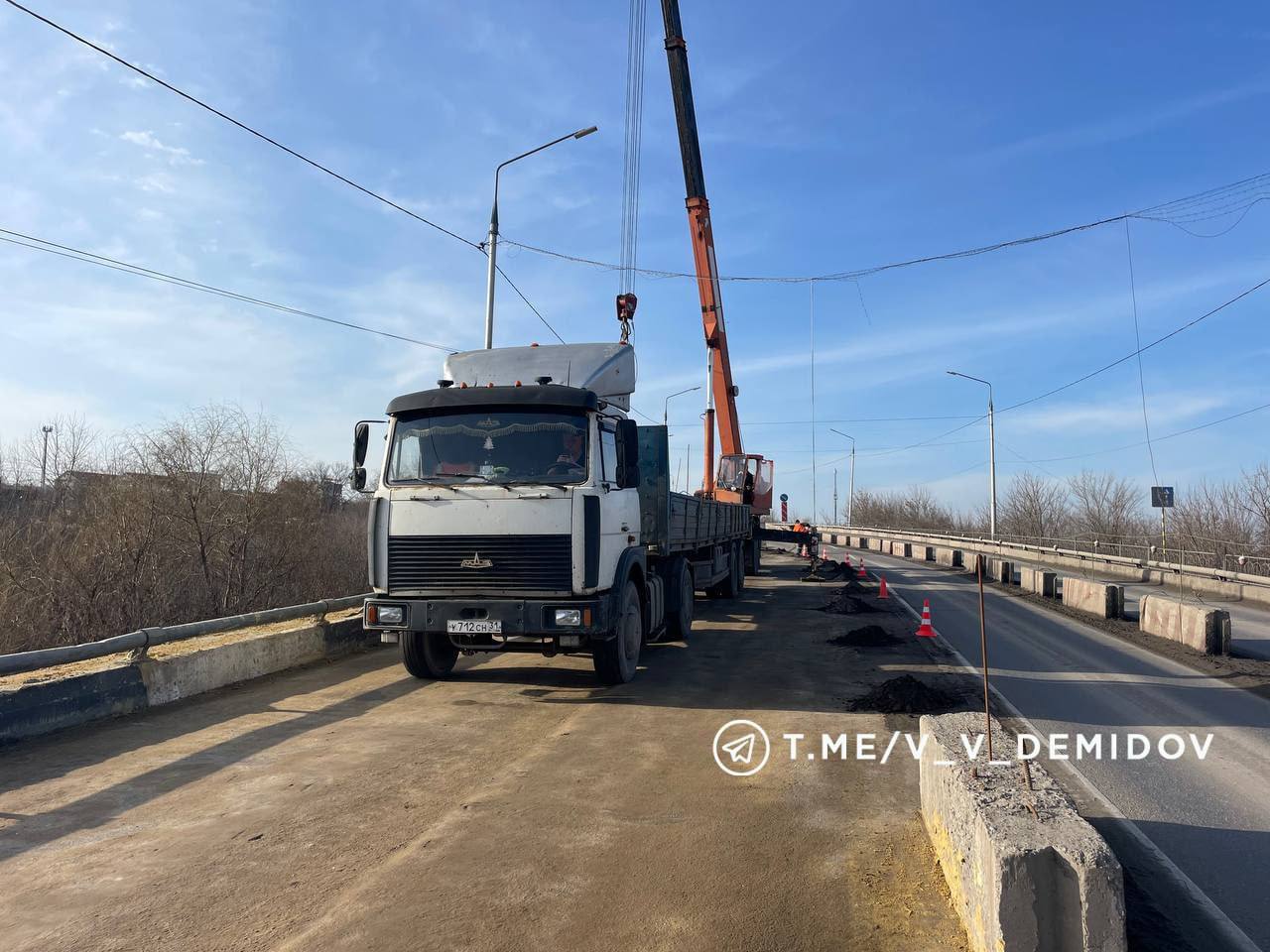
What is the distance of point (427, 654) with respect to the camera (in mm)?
9055

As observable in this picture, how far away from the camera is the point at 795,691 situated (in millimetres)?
8789

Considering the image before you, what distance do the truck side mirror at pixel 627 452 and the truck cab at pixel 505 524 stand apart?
0.02 metres

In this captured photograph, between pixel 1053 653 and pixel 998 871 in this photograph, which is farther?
pixel 1053 653

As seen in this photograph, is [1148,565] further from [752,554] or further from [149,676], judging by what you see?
[149,676]

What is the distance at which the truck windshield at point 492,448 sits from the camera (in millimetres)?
8180

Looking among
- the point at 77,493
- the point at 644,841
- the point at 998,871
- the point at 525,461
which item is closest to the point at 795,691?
the point at 525,461

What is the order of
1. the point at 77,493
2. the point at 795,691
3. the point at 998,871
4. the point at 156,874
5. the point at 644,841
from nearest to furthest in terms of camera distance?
the point at 998,871
the point at 156,874
the point at 644,841
the point at 795,691
the point at 77,493

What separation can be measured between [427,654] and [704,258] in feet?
50.7

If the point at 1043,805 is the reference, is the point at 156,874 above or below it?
below

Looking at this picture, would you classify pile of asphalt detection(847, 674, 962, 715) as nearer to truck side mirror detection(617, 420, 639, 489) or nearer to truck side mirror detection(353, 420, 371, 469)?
truck side mirror detection(617, 420, 639, 489)

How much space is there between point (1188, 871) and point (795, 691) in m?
4.68

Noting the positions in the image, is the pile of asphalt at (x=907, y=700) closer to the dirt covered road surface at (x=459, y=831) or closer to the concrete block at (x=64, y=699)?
the dirt covered road surface at (x=459, y=831)

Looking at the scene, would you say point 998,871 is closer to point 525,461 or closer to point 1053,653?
point 525,461

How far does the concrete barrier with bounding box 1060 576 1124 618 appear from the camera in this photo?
1498cm
